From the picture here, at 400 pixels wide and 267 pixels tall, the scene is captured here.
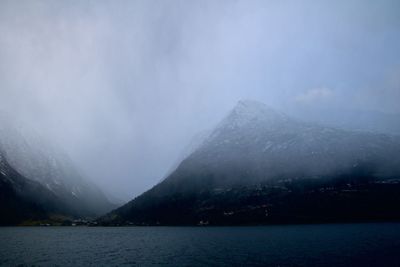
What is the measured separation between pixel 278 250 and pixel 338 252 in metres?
22.8

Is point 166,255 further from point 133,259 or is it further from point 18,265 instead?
point 18,265

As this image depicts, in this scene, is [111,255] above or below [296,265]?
above

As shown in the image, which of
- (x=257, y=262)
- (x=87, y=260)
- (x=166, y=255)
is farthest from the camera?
(x=166, y=255)

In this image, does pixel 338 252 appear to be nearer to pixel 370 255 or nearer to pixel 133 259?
pixel 370 255

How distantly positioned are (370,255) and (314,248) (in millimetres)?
27837

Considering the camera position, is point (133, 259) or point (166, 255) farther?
point (166, 255)

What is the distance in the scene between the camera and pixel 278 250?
13788 cm

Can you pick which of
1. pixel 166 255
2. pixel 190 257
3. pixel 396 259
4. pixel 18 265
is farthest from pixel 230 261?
pixel 18 265

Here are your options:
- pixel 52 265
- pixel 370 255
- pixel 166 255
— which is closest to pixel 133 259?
pixel 166 255

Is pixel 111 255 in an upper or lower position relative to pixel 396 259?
upper

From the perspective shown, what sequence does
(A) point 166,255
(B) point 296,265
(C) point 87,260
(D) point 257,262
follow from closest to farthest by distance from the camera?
(B) point 296,265
(D) point 257,262
(C) point 87,260
(A) point 166,255

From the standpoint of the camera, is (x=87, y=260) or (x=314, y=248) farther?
(x=314, y=248)

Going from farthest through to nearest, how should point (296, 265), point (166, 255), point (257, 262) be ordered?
point (166, 255)
point (257, 262)
point (296, 265)

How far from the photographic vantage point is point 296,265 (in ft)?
333
